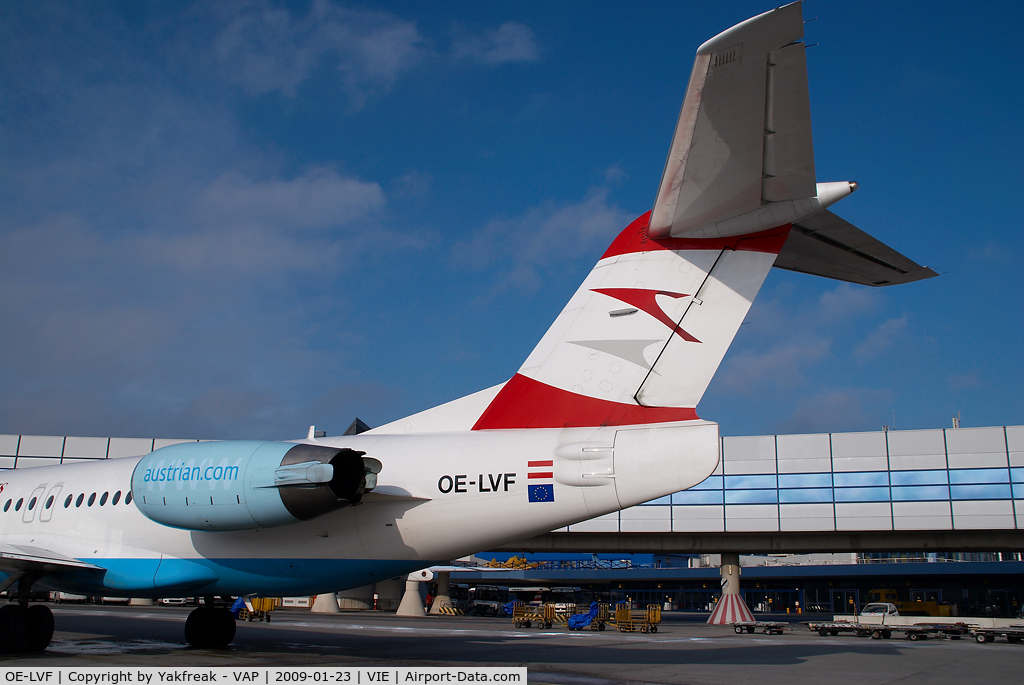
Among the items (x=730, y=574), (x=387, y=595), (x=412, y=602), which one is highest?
(x=730, y=574)

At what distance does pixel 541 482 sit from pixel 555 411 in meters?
1.00

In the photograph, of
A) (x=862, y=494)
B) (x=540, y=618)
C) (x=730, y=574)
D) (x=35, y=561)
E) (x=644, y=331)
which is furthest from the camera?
(x=730, y=574)

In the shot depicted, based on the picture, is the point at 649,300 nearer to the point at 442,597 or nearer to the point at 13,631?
the point at 13,631

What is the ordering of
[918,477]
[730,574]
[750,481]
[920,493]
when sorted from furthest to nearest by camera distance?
[730,574] → [750,481] → [918,477] → [920,493]

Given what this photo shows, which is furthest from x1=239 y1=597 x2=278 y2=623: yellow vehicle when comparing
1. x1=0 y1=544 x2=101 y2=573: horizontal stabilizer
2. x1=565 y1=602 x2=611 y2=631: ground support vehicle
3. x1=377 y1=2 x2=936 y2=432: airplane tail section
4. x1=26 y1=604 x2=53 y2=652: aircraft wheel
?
x1=377 y1=2 x2=936 y2=432: airplane tail section

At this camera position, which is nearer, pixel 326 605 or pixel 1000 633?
pixel 1000 633

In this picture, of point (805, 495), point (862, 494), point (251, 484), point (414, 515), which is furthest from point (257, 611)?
point (862, 494)

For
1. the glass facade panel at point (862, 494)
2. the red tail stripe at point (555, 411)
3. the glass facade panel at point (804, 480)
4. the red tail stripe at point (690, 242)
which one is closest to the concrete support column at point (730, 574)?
the glass facade panel at point (804, 480)

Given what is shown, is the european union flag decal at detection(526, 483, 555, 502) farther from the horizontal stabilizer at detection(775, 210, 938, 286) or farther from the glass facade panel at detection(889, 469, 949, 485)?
the glass facade panel at detection(889, 469, 949, 485)

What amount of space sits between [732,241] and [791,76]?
290 cm

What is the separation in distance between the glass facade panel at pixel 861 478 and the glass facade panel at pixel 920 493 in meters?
0.69

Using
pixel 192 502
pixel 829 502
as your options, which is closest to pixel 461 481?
pixel 192 502

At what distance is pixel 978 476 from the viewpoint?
30.2m

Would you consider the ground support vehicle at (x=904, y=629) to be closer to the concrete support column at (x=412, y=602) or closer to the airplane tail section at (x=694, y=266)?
the concrete support column at (x=412, y=602)
